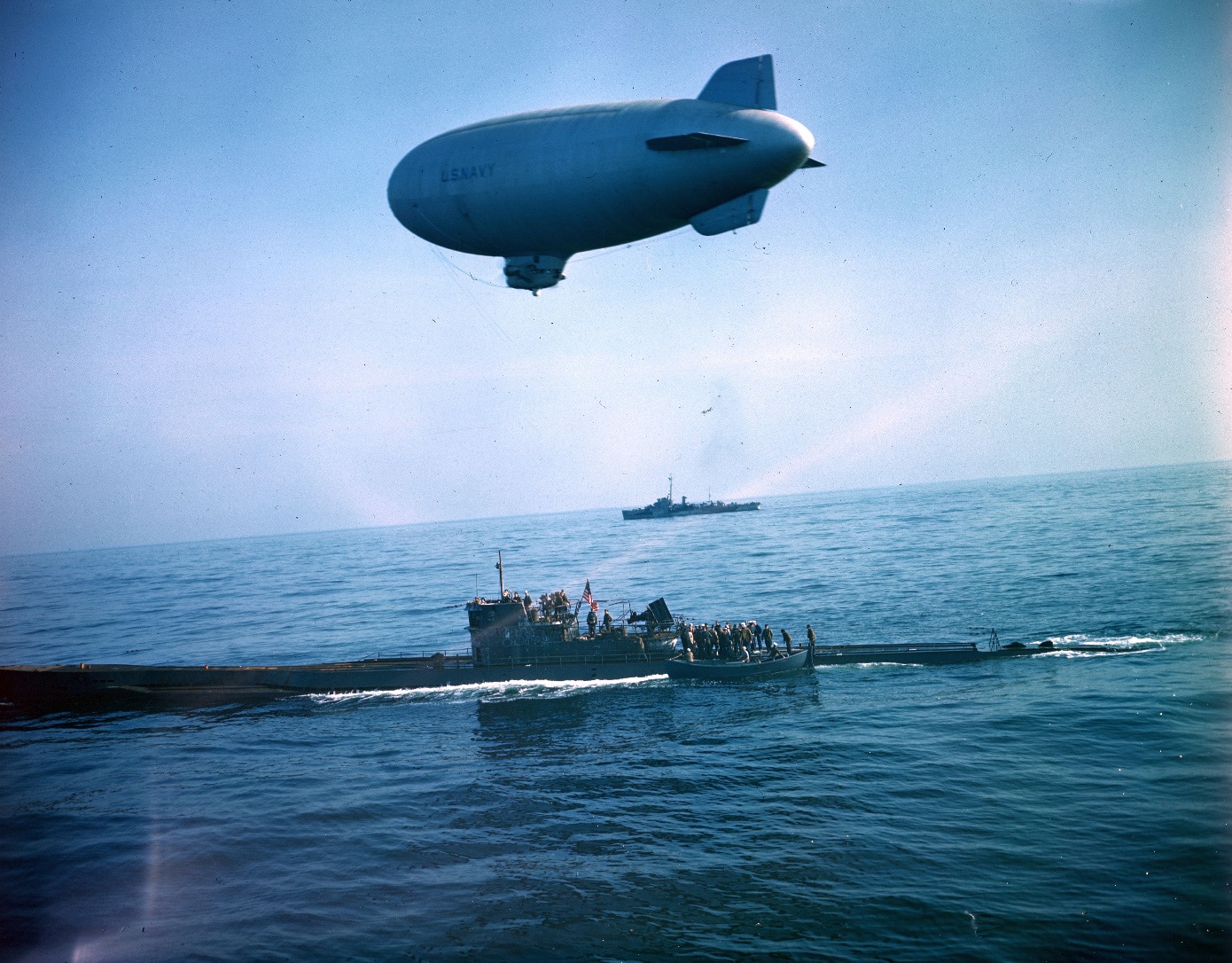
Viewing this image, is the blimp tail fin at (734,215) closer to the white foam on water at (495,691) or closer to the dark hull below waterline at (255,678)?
the white foam on water at (495,691)

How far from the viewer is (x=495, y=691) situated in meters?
43.3

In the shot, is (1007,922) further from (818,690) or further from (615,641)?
(615,641)

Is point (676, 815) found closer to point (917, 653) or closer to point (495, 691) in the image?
point (495, 691)

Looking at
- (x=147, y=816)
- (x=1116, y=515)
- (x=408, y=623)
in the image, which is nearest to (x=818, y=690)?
(x=147, y=816)

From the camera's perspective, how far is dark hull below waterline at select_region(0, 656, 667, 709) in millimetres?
43844

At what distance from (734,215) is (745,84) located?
3584 mm

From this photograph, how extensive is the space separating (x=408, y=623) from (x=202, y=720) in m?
31.7

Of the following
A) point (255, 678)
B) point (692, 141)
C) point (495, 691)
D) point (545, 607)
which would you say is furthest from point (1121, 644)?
point (255, 678)

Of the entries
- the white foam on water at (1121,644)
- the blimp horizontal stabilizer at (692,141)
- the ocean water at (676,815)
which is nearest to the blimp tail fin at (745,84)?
the blimp horizontal stabilizer at (692,141)

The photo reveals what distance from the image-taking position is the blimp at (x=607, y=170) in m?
19.7

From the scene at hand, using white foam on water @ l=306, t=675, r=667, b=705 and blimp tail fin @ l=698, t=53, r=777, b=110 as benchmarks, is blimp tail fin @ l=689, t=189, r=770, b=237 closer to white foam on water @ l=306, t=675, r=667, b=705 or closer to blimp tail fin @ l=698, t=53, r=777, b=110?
blimp tail fin @ l=698, t=53, r=777, b=110

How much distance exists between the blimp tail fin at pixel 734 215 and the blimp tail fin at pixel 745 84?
7.95 feet

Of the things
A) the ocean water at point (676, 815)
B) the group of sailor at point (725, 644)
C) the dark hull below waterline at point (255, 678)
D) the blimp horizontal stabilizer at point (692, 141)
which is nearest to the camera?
the ocean water at point (676, 815)

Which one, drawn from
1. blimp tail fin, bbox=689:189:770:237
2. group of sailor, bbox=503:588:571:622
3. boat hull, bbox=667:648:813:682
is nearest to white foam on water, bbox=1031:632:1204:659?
boat hull, bbox=667:648:813:682
